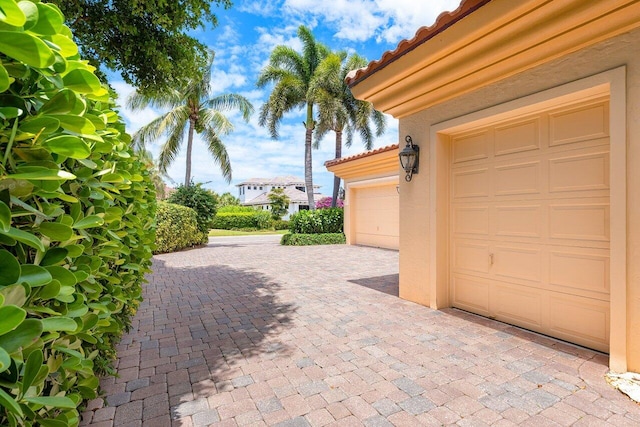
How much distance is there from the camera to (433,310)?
519 centimetres

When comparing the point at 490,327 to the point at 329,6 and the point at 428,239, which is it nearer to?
the point at 428,239

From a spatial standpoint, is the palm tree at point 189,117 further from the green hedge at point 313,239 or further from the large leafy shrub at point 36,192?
the large leafy shrub at point 36,192

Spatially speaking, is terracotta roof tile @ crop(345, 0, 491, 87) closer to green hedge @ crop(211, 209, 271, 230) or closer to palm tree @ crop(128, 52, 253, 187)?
palm tree @ crop(128, 52, 253, 187)

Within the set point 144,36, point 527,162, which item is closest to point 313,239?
point 144,36

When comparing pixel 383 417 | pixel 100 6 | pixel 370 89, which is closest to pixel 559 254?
pixel 383 417

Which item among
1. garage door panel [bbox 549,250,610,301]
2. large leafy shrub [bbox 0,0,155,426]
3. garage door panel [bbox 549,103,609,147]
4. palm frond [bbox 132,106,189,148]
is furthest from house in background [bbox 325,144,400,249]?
large leafy shrub [bbox 0,0,155,426]

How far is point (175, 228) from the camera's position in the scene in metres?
14.0

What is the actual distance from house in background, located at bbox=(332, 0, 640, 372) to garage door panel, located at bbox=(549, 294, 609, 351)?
0.01 meters

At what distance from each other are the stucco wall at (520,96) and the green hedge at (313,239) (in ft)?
32.9

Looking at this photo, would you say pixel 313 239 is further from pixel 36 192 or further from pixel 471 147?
pixel 36 192

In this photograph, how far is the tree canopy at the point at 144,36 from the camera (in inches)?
219

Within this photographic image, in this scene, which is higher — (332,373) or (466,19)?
(466,19)

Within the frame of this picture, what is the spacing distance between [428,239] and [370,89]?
275 centimetres

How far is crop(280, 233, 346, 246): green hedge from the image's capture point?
15711mm
